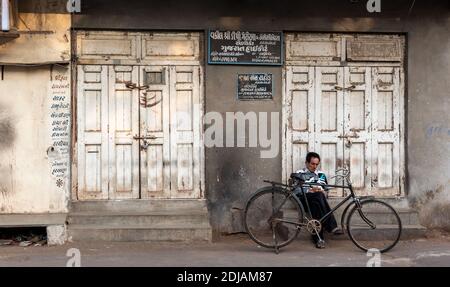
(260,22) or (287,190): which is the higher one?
(260,22)

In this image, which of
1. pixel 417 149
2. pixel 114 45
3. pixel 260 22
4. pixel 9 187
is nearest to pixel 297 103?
pixel 260 22

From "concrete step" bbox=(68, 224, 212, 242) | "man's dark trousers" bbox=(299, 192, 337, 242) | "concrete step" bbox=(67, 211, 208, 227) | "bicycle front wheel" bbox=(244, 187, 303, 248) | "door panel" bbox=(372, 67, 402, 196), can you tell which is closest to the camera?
"bicycle front wheel" bbox=(244, 187, 303, 248)

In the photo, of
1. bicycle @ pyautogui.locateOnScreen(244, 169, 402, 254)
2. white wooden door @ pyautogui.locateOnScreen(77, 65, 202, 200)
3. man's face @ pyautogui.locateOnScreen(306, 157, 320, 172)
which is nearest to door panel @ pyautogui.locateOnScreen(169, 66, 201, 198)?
white wooden door @ pyautogui.locateOnScreen(77, 65, 202, 200)

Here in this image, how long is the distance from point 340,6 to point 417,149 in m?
2.43

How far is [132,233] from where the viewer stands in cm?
817

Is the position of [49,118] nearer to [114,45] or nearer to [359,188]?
[114,45]

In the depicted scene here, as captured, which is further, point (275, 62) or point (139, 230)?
point (275, 62)

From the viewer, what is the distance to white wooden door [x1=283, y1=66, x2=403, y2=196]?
29.2 ft

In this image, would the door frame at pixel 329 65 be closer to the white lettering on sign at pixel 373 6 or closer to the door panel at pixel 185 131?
the white lettering on sign at pixel 373 6

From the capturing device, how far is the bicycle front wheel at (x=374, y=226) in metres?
7.82

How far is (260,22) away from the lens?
28.9 feet

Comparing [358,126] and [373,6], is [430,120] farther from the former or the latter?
[373,6]

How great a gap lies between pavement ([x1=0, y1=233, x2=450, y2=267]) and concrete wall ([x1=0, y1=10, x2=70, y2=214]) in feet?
2.81

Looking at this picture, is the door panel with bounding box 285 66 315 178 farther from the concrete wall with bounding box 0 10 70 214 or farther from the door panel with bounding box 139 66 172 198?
the concrete wall with bounding box 0 10 70 214
